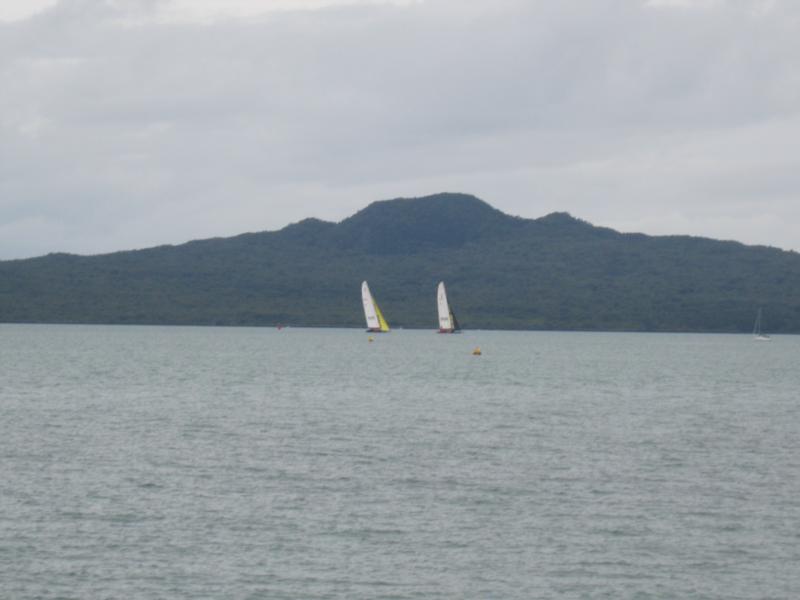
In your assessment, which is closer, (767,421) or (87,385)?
(767,421)

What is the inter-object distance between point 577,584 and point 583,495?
39.0 ft

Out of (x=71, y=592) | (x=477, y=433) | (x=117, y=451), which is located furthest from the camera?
(x=477, y=433)

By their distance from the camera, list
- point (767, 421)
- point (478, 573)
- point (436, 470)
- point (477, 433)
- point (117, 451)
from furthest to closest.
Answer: point (767, 421) → point (477, 433) → point (117, 451) → point (436, 470) → point (478, 573)

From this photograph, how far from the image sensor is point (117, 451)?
51000mm

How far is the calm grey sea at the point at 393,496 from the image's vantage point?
101 ft

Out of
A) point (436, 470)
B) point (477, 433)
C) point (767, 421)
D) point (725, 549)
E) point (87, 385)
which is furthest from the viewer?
point (87, 385)

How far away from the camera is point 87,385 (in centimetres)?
9144

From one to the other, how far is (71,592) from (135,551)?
384 cm

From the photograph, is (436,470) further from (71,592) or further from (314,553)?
(71,592)

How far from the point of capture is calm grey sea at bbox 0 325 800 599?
101 ft

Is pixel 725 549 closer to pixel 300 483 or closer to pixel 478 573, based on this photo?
pixel 478 573

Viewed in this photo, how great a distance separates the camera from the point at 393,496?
41.1 metres

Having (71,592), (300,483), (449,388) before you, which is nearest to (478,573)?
(71,592)

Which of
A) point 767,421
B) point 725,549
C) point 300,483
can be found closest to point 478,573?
point 725,549
